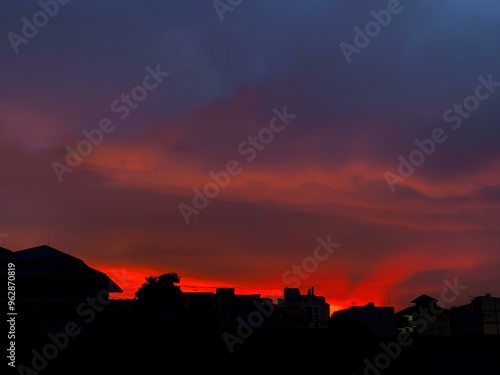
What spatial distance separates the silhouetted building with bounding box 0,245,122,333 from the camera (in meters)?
51.3

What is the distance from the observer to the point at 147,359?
26000 mm

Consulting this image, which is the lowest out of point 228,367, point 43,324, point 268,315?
point 228,367

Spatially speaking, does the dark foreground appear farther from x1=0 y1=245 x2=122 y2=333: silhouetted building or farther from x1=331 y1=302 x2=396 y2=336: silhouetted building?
x1=331 y1=302 x2=396 y2=336: silhouetted building

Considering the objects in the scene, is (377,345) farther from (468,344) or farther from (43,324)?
(43,324)

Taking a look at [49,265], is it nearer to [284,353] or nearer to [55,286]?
[55,286]

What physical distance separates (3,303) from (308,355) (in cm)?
3581

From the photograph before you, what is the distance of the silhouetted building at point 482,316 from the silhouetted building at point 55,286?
80322mm

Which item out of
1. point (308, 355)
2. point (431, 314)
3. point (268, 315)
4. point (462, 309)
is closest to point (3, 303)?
point (268, 315)

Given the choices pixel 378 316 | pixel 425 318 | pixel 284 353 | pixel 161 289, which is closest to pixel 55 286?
pixel 284 353

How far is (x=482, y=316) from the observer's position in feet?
357

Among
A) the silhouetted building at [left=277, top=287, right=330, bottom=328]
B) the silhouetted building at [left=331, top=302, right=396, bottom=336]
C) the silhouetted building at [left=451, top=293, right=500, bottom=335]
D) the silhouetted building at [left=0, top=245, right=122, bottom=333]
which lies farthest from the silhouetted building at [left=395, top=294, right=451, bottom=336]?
the silhouetted building at [left=0, top=245, right=122, bottom=333]

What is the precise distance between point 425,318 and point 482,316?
34.3ft

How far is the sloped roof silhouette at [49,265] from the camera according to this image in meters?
53.2

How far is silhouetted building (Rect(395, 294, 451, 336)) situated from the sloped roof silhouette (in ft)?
218
